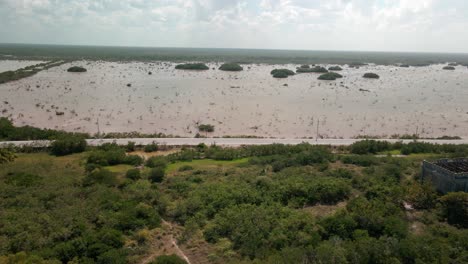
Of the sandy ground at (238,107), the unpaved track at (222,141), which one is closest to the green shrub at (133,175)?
the unpaved track at (222,141)

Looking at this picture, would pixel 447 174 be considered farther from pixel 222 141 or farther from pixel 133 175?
pixel 133 175

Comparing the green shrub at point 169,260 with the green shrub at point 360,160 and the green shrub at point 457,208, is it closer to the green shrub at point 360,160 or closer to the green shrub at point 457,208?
the green shrub at point 457,208

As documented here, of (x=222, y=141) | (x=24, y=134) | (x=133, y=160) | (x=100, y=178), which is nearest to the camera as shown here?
(x=100, y=178)

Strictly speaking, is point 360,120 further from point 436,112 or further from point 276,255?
point 276,255

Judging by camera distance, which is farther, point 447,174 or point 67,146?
point 67,146

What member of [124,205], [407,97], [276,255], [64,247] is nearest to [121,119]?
[124,205]

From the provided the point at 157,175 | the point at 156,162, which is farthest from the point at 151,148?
the point at 157,175
